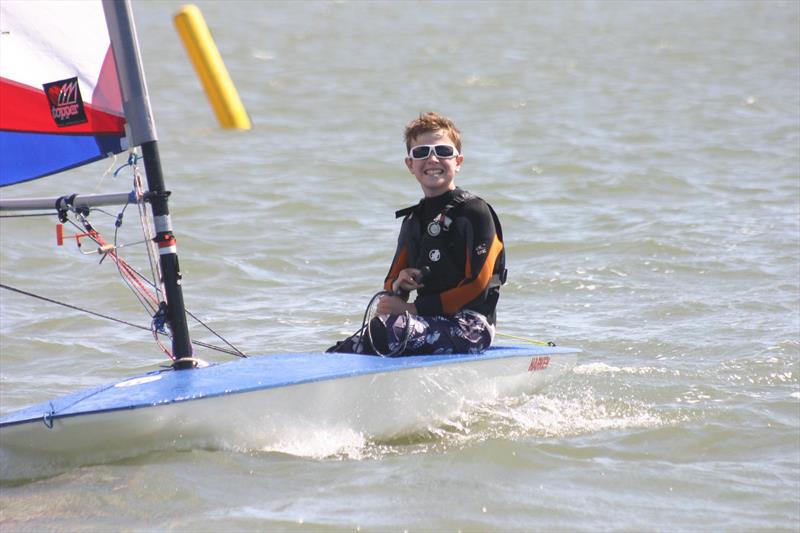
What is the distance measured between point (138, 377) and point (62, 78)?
111 cm

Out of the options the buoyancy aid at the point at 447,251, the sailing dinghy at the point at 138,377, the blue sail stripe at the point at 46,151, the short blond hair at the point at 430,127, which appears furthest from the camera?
the short blond hair at the point at 430,127

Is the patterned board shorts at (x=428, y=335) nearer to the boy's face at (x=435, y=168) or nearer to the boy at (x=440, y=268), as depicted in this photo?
the boy at (x=440, y=268)

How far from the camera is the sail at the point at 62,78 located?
417cm

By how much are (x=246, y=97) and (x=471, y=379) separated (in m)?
11.7

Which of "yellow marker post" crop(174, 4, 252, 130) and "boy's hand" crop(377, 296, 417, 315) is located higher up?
"yellow marker post" crop(174, 4, 252, 130)

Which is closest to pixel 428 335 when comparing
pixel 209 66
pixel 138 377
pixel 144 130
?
pixel 138 377

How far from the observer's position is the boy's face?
4.49 m

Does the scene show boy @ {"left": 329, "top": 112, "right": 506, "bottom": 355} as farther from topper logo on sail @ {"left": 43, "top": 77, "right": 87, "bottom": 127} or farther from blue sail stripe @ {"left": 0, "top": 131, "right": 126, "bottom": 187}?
topper logo on sail @ {"left": 43, "top": 77, "right": 87, "bottom": 127}

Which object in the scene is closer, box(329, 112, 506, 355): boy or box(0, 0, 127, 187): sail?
box(0, 0, 127, 187): sail

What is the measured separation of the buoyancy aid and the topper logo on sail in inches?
48.2

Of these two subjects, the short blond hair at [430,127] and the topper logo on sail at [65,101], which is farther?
the short blond hair at [430,127]

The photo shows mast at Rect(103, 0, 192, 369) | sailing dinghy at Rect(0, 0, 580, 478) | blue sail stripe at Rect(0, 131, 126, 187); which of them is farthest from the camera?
blue sail stripe at Rect(0, 131, 126, 187)

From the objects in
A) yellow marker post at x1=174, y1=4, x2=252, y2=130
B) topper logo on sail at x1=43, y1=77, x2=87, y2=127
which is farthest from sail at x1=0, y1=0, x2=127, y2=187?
yellow marker post at x1=174, y1=4, x2=252, y2=130

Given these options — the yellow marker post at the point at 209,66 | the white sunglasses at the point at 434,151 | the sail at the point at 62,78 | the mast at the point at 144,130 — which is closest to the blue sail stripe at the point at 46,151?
the sail at the point at 62,78
